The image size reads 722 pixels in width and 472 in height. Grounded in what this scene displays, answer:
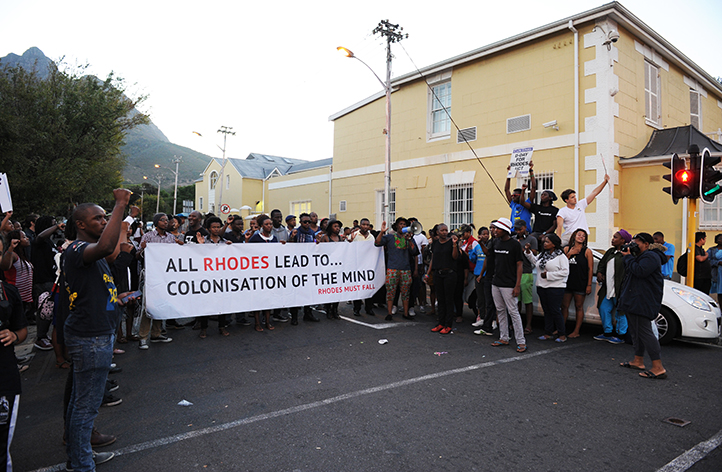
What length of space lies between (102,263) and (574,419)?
425cm

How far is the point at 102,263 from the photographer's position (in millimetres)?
3201

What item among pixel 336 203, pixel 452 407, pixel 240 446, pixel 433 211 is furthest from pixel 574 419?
pixel 336 203

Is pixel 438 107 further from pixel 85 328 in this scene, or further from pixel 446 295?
pixel 85 328

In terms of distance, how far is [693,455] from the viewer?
11.2ft

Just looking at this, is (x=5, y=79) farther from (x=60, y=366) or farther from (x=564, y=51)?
(x=564, y=51)

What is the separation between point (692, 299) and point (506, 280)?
9.43 ft

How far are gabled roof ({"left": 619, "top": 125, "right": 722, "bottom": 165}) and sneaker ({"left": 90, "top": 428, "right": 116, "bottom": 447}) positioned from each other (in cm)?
1324

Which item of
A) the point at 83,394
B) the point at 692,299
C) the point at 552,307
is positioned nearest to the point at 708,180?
the point at 692,299

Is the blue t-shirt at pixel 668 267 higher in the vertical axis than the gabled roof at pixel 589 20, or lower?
lower

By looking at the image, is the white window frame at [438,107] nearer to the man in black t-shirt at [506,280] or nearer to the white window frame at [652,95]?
the white window frame at [652,95]

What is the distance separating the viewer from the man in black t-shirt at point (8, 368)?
8.46ft

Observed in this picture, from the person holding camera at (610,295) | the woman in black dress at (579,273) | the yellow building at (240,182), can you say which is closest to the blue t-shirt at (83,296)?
the woman in black dress at (579,273)

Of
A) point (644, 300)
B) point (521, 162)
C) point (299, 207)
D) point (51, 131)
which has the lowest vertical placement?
point (644, 300)

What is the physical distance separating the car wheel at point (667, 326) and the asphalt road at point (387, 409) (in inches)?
9.1
